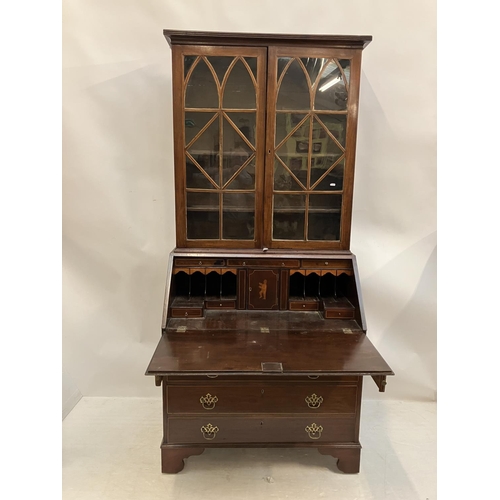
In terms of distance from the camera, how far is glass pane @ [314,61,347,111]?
2002 mm

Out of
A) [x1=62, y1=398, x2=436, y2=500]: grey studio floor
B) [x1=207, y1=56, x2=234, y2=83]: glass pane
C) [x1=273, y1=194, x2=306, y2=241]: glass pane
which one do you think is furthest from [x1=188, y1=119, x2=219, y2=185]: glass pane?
[x1=62, y1=398, x2=436, y2=500]: grey studio floor

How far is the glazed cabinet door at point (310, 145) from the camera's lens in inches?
78.5

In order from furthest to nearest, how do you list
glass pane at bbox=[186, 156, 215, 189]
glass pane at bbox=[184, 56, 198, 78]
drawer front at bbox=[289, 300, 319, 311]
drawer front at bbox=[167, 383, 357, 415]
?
drawer front at bbox=[289, 300, 319, 311] → glass pane at bbox=[186, 156, 215, 189] → glass pane at bbox=[184, 56, 198, 78] → drawer front at bbox=[167, 383, 357, 415]

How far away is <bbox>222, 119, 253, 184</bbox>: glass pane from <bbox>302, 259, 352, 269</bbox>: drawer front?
57 centimetres

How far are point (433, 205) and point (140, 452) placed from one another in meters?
2.08

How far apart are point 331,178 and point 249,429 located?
1.22 metres

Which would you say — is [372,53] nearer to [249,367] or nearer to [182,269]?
[182,269]

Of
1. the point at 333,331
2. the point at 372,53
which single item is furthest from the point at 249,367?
the point at 372,53

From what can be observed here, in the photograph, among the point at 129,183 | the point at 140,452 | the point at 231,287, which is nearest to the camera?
the point at 140,452

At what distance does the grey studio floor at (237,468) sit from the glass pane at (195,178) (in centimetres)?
130

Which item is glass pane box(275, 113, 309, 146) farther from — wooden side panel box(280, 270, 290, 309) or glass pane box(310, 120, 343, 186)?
wooden side panel box(280, 270, 290, 309)

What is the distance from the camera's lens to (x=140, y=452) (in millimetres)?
2084

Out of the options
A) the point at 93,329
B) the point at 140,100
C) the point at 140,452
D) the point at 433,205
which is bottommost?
the point at 140,452

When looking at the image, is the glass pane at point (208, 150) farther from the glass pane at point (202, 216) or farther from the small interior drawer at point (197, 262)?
the small interior drawer at point (197, 262)
